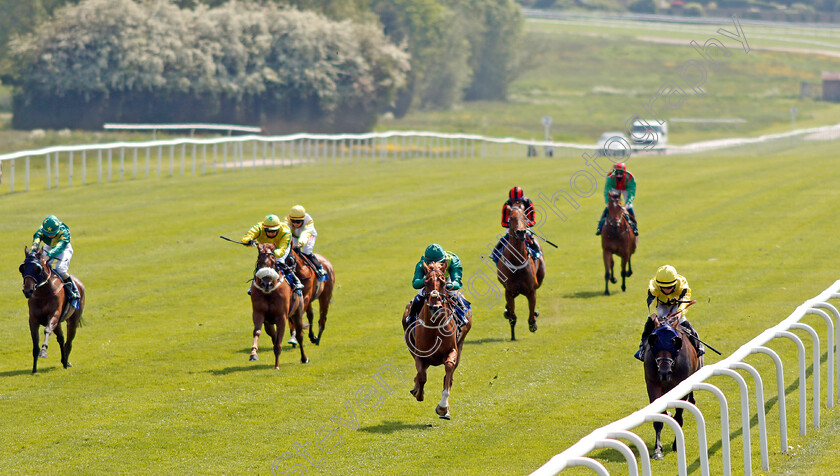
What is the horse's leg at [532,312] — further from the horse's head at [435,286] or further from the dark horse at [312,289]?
the horse's head at [435,286]

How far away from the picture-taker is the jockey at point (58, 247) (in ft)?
45.0

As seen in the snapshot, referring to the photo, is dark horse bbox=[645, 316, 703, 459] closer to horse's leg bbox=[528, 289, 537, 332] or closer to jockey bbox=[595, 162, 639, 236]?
horse's leg bbox=[528, 289, 537, 332]

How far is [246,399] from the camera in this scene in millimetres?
12273

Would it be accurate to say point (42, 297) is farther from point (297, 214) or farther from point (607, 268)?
point (607, 268)

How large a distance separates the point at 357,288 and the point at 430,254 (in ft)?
27.5

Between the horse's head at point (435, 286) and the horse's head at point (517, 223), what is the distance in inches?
160

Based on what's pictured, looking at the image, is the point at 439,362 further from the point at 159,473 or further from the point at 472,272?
the point at 472,272

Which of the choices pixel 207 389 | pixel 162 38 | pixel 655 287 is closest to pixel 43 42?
pixel 162 38

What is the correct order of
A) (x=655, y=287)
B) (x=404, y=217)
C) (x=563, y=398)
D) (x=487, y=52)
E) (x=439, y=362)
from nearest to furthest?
(x=655, y=287) → (x=439, y=362) → (x=563, y=398) → (x=404, y=217) → (x=487, y=52)

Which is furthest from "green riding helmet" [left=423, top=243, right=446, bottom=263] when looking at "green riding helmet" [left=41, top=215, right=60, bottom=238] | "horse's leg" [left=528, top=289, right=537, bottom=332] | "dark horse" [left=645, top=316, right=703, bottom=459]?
"green riding helmet" [left=41, top=215, right=60, bottom=238]

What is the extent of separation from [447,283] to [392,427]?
4.97 ft

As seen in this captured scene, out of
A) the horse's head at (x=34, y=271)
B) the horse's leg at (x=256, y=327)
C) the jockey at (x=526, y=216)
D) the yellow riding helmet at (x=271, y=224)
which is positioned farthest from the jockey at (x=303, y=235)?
the horse's head at (x=34, y=271)

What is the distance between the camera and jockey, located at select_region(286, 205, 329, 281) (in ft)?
48.4

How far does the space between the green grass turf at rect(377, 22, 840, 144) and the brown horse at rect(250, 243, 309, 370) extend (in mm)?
58939
